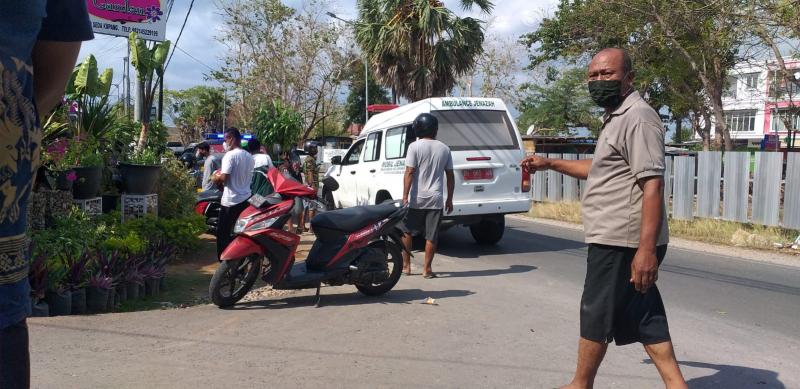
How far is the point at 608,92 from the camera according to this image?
351 centimetres

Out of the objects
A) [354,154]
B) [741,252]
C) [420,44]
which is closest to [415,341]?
[354,154]

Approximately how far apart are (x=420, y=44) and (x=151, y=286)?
1807cm

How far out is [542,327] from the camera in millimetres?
5645

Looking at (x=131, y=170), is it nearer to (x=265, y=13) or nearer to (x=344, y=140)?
(x=265, y=13)

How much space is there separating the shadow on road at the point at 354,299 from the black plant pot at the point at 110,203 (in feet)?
9.71

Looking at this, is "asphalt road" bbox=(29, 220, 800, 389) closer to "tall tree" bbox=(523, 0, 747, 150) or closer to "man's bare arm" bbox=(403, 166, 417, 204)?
"man's bare arm" bbox=(403, 166, 417, 204)

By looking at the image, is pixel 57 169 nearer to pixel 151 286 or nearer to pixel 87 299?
pixel 151 286

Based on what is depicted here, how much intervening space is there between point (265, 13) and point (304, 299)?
27159 mm

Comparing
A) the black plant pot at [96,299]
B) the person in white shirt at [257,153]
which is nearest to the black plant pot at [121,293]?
the black plant pot at [96,299]

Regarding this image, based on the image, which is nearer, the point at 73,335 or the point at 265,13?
the point at 73,335

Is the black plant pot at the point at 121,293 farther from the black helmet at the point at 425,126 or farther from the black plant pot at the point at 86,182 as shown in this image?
the black helmet at the point at 425,126

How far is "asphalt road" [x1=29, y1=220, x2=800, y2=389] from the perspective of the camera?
14.1 ft

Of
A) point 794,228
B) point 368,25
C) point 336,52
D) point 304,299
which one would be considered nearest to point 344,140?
point 336,52

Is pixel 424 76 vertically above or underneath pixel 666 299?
above
